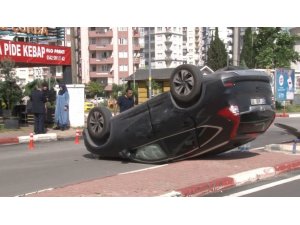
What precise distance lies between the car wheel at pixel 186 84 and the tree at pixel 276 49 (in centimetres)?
3011

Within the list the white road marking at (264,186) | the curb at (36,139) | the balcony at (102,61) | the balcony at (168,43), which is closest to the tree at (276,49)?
the curb at (36,139)

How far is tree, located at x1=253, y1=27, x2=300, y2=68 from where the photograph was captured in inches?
1465

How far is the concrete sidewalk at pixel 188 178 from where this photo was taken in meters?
6.81

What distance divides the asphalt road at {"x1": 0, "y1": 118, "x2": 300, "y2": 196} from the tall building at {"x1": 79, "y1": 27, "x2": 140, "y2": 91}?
8180 centimetres

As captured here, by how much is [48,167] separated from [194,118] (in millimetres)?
3294

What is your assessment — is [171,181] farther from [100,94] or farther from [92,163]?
[100,94]

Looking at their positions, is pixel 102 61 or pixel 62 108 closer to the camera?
pixel 62 108

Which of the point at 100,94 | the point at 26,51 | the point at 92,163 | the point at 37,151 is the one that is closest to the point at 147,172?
the point at 92,163

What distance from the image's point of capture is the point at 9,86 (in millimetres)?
18312

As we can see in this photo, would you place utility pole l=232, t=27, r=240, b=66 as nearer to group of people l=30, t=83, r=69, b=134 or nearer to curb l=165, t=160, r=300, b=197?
group of people l=30, t=83, r=69, b=134

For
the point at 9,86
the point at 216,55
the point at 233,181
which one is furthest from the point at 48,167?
the point at 216,55

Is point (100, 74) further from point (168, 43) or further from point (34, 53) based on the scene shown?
point (34, 53)

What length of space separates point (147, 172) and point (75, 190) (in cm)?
180
